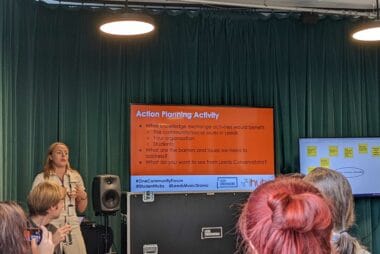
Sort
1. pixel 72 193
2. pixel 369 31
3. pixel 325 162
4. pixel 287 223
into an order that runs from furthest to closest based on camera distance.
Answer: pixel 325 162 → pixel 72 193 → pixel 369 31 → pixel 287 223

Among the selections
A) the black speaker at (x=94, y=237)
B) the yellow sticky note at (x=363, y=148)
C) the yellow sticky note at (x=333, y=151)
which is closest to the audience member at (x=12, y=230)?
the black speaker at (x=94, y=237)

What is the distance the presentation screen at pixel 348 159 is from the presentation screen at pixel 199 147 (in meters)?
0.43

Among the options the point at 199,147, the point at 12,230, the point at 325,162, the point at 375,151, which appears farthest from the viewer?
the point at 375,151

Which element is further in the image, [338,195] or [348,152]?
[348,152]

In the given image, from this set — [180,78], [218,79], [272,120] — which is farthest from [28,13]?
→ [272,120]

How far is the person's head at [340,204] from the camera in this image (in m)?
1.74

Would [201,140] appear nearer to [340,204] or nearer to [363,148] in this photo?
[363,148]

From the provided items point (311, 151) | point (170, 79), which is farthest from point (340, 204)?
point (311, 151)

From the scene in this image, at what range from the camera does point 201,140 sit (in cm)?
575

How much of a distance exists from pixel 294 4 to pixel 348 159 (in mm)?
1793

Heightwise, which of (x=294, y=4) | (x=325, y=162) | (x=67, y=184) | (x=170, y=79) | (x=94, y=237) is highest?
(x=294, y=4)

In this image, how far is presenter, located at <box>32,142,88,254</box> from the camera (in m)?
4.69

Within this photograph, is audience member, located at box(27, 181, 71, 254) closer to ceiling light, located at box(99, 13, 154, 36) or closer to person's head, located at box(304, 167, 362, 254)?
ceiling light, located at box(99, 13, 154, 36)

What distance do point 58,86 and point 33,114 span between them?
0.39 m
